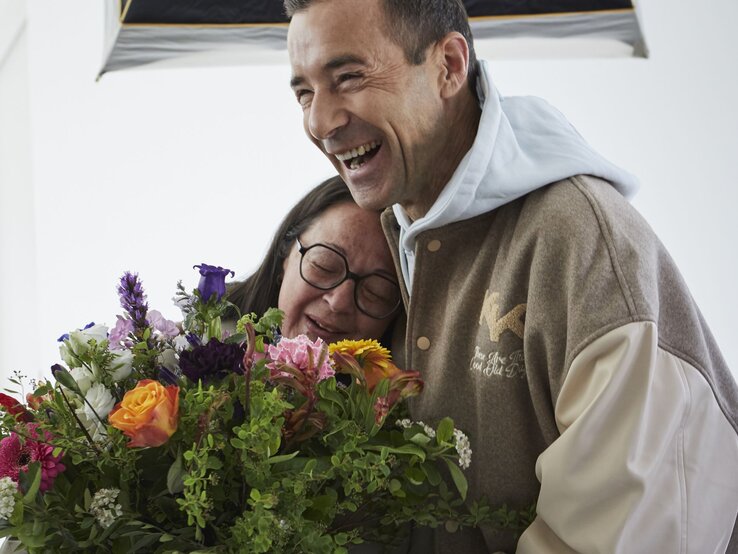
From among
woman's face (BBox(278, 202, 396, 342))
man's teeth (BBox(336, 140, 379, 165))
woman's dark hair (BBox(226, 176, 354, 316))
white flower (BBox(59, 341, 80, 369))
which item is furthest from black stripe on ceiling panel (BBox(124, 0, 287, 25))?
white flower (BBox(59, 341, 80, 369))

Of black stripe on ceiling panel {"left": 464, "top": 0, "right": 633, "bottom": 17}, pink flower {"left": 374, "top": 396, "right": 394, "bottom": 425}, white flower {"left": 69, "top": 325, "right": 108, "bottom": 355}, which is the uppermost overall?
black stripe on ceiling panel {"left": 464, "top": 0, "right": 633, "bottom": 17}

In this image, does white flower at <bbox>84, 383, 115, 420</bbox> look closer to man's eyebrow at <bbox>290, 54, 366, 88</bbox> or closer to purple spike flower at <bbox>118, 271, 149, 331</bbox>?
purple spike flower at <bbox>118, 271, 149, 331</bbox>

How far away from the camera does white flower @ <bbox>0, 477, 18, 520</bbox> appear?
2.89 feet

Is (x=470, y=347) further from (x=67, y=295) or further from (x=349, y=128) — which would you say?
(x=67, y=295)

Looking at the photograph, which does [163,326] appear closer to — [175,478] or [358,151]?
[175,478]

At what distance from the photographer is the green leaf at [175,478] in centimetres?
90

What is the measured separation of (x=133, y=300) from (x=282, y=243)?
2.31 ft

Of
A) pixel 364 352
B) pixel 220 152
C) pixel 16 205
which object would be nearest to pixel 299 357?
pixel 364 352

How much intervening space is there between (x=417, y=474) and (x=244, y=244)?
251 centimetres

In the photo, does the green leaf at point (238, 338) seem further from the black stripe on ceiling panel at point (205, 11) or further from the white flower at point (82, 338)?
the black stripe on ceiling panel at point (205, 11)

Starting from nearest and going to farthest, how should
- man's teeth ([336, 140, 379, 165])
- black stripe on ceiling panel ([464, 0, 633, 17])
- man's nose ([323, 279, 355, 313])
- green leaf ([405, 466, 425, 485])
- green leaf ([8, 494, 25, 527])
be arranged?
green leaf ([8, 494, 25, 527]) < green leaf ([405, 466, 425, 485]) < man's teeth ([336, 140, 379, 165]) < man's nose ([323, 279, 355, 313]) < black stripe on ceiling panel ([464, 0, 633, 17])

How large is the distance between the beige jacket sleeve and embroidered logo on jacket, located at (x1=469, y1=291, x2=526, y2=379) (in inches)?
4.9

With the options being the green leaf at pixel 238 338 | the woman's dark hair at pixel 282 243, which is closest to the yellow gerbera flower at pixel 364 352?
the green leaf at pixel 238 338

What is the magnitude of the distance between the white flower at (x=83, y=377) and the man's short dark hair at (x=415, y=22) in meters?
0.61
